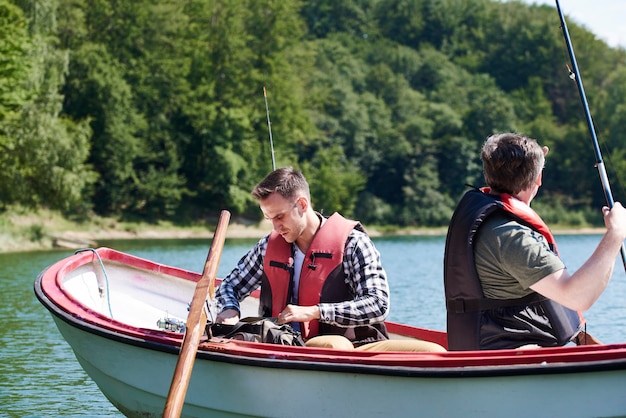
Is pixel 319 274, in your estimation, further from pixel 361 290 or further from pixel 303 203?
pixel 303 203

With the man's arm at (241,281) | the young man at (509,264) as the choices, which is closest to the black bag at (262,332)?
the man's arm at (241,281)

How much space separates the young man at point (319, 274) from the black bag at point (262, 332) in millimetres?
69

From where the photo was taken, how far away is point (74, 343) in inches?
201

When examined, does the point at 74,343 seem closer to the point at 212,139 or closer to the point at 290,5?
the point at 212,139

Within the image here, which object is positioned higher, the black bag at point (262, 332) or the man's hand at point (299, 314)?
the man's hand at point (299, 314)

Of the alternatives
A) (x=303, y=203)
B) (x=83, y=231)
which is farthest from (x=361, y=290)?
(x=83, y=231)

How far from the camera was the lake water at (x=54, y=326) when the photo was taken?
20.2 ft

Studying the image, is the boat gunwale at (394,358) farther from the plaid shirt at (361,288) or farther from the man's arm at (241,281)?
the man's arm at (241,281)

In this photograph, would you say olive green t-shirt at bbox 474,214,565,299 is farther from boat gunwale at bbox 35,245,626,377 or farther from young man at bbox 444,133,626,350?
boat gunwale at bbox 35,245,626,377

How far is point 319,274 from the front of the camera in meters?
4.24

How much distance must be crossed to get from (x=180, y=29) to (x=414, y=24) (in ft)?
133

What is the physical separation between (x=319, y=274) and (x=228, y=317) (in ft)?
1.83

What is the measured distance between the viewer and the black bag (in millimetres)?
4102

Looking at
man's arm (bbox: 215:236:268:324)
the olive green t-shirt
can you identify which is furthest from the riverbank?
the olive green t-shirt
